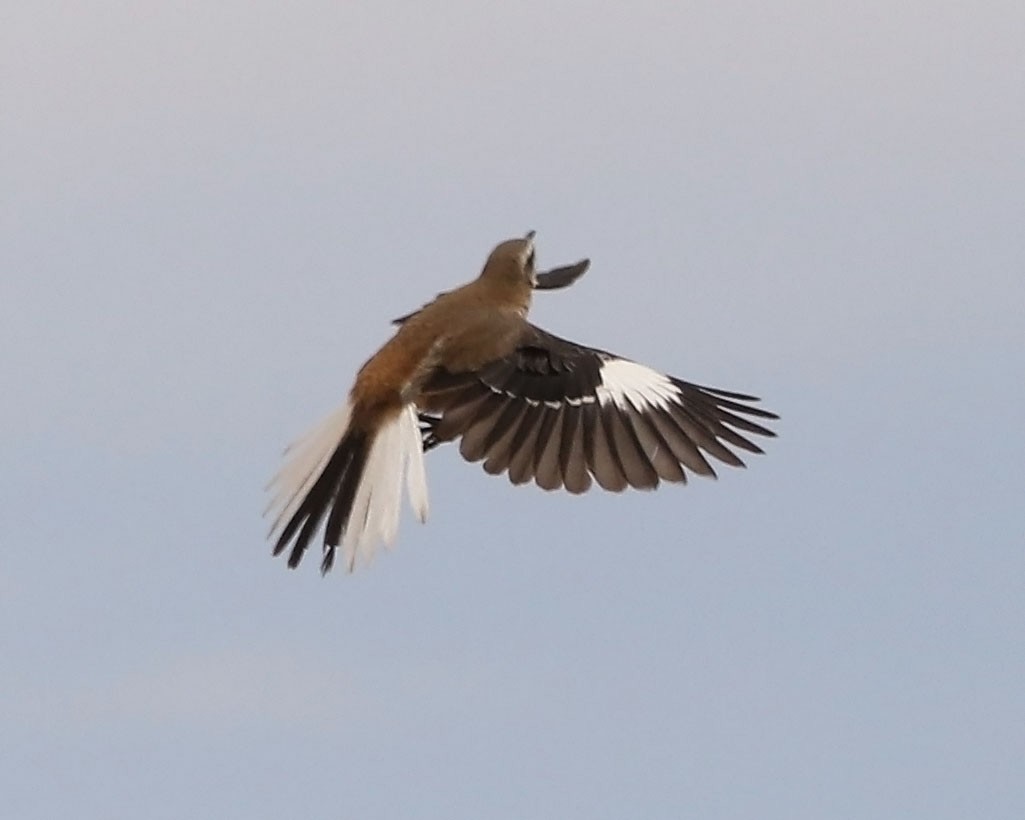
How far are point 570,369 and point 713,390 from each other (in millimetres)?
599

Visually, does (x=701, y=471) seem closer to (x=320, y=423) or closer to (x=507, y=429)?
(x=507, y=429)

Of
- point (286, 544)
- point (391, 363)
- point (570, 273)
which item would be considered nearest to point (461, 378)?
point (391, 363)

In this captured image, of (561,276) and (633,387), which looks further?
(561,276)

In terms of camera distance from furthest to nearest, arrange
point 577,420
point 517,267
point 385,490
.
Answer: point 517,267 < point 577,420 < point 385,490

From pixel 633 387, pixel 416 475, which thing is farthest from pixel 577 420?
pixel 416 475

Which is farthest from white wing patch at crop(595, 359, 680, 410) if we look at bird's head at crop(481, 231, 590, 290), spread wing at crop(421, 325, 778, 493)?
bird's head at crop(481, 231, 590, 290)

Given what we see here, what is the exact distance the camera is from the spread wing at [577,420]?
7.70m

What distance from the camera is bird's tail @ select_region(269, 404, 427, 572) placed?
7.46 m

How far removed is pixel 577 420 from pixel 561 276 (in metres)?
1.68

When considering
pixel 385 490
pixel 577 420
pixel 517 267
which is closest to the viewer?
pixel 385 490

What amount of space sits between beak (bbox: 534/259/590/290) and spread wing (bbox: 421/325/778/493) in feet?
3.64

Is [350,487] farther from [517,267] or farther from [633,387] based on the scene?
[517,267]

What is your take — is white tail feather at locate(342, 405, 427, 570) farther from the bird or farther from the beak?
the beak

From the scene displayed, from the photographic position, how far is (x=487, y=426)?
7734mm
